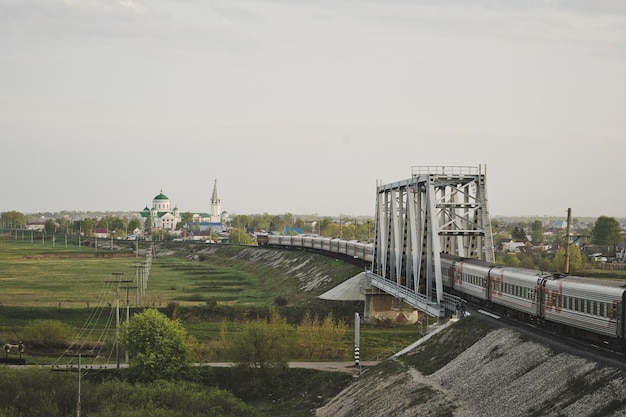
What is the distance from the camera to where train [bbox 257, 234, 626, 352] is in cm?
3497

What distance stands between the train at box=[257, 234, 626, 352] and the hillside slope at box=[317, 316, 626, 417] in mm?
1725

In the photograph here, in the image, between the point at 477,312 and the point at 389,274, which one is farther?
the point at 389,274

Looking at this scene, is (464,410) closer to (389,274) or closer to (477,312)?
(477,312)

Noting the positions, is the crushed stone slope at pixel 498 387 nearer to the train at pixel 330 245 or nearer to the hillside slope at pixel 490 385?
the hillside slope at pixel 490 385

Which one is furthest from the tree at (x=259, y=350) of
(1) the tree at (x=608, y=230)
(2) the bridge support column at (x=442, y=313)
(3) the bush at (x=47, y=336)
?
(1) the tree at (x=608, y=230)

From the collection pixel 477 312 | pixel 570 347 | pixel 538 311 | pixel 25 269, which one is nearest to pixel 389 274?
pixel 477 312

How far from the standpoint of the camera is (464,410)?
36125 mm

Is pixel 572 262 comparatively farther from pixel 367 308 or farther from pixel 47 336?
pixel 47 336

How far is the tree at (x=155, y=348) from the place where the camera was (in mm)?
53531

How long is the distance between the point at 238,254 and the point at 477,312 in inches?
5335

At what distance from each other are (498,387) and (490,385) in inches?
29.4

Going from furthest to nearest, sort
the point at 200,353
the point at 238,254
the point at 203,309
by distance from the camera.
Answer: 1. the point at 238,254
2. the point at 203,309
3. the point at 200,353

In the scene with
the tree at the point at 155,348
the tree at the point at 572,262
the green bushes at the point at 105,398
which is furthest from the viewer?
the tree at the point at 572,262

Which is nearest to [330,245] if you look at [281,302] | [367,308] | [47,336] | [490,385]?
[281,302]
